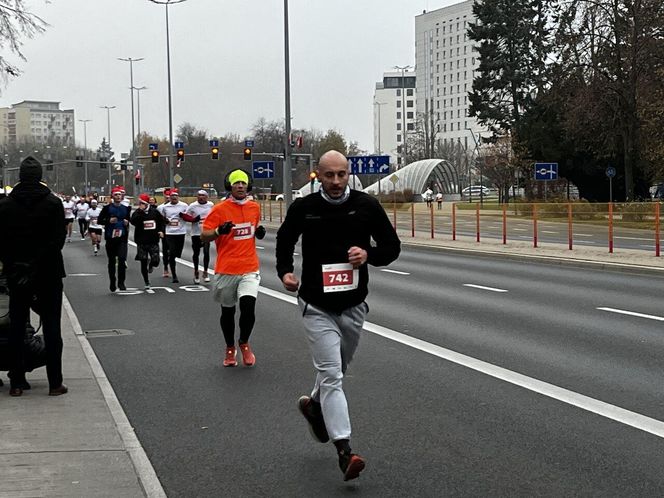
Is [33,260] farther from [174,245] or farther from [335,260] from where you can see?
[174,245]

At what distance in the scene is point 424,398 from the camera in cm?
812

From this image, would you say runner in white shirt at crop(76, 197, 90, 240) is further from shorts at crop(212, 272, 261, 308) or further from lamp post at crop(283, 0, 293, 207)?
shorts at crop(212, 272, 261, 308)

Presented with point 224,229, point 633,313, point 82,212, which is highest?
point 224,229

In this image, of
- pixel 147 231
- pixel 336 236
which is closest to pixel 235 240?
pixel 336 236

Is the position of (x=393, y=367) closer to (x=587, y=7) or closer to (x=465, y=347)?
(x=465, y=347)

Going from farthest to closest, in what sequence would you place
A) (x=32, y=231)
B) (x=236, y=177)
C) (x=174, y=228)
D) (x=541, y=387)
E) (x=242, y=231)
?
(x=174, y=228)
(x=236, y=177)
(x=242, y=231)
(x=541, y=387)
(x=32, y=231)

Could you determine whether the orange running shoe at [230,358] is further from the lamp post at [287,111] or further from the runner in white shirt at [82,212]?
the runner in white shirt at [82,212]

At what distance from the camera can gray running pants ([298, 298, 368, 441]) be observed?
5820 mm

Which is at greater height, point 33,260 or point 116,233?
point 33,260

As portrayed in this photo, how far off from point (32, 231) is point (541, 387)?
14.0ft

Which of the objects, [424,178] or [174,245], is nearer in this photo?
[174,245]

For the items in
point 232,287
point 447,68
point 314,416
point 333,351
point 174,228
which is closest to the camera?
point 333,351

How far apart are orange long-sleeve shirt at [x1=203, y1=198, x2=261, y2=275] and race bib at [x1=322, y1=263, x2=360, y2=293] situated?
404 cm

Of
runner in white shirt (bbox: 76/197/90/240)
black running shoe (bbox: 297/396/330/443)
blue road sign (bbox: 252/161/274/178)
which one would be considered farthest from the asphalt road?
blue road sign (bbox: 252/161/274/178)
